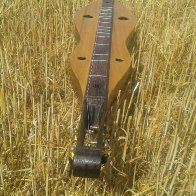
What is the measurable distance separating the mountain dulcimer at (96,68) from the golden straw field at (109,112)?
10 cm

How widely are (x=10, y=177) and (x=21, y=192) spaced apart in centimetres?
7

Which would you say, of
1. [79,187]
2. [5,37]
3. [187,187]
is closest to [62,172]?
[79,187]

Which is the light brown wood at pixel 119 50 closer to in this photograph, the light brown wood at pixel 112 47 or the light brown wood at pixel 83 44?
the light brown wood at pixel 112 47

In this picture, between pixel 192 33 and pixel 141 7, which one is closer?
pixel 192 33

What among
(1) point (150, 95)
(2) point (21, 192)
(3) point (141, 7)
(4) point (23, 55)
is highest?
(3) point (141, 7)

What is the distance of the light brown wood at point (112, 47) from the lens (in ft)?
4.66

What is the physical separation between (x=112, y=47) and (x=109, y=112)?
357 mm

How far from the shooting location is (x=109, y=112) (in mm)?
1509

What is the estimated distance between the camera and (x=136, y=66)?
191 cm

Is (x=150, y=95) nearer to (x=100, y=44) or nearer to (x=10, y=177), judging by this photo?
(x=100, y=44)

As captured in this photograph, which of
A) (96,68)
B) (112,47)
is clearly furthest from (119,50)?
(96,68)

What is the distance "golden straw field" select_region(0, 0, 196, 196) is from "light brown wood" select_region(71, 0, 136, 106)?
9cm

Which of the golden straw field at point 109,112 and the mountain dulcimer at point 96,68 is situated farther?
the golden straw field at point 109,112

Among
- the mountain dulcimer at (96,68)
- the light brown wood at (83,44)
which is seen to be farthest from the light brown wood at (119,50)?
the light brown wood at (83,44)
